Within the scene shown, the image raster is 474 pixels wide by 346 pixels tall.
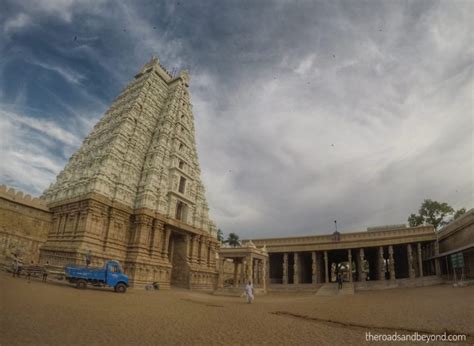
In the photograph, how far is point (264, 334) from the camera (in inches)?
327

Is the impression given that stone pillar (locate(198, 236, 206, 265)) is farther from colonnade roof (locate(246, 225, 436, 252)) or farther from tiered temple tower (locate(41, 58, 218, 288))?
colonnade roof (locate(246, 225, 436, 252))

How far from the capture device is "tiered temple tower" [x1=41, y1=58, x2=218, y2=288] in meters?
25.8

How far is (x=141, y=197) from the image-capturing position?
2933 cm

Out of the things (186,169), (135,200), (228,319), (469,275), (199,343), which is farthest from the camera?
(186,169)

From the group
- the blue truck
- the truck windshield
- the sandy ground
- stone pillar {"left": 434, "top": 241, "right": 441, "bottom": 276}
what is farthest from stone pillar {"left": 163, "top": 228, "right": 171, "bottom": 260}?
stone pillar {"left": 434, "top": 241, "right": 441, "bottom": 276}

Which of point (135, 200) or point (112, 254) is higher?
point (135, 200)

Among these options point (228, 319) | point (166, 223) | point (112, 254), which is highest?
point (166, 223)

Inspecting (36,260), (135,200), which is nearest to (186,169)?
(135,200)

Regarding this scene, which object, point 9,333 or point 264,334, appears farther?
point 264,334

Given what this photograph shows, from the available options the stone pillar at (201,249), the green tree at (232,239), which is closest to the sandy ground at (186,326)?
the stone pillar at (201,249)

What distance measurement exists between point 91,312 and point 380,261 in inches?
1277

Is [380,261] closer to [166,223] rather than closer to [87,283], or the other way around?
[166,223]

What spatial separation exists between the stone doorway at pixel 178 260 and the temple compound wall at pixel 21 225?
12953 millimetres

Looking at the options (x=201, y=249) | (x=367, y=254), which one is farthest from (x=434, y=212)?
(x=201, y=249)
